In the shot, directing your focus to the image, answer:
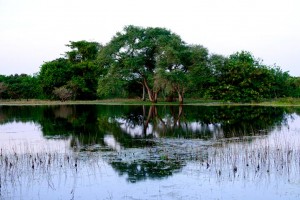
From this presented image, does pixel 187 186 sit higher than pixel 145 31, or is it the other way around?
pixel 145 31

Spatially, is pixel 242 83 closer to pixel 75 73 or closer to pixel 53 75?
pixel 75 73

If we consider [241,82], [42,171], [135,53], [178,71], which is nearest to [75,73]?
[135,53]

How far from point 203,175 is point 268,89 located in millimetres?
51619

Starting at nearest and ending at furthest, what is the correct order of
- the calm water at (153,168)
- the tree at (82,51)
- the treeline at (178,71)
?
1. the calm water at (153,168)
2. the treeline at (178,71)
3. the tree at (82,51)

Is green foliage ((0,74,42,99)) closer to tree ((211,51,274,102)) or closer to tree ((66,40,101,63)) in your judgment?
tree ((66,40,101,63))

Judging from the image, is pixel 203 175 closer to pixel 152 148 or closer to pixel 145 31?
pixel 152 148

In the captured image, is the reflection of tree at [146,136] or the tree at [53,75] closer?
the reflection of tree at [146,136]

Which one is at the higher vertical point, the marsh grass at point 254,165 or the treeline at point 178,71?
the treeline at point 178,71

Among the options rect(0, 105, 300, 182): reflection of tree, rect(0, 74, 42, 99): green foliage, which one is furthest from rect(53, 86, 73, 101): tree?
rect(0, 105, 300, 182): reflection of tree

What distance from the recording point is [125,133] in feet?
88.8

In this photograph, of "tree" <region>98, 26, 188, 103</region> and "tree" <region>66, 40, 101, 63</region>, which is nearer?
"tree" <region>98, 26, 188, 103</region>

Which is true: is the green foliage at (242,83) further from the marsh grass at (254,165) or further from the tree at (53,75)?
the marsh grass at (254,165)

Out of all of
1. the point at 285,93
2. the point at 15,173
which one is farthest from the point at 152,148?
the point at 285,93

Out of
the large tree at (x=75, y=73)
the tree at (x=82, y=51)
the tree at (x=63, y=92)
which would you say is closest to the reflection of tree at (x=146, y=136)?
the tree at (x=63, y=92)
